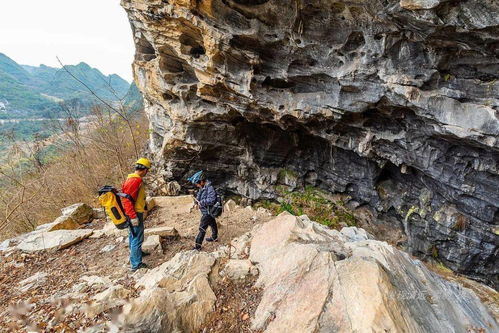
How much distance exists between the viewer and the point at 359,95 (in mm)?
8055

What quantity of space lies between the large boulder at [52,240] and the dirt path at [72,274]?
12 cm

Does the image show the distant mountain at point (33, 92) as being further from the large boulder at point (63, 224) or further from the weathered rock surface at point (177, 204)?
the large boulder at point (63, 224)

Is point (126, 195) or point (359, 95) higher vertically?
point (359, 95)

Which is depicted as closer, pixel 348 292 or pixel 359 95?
pixel 348 292

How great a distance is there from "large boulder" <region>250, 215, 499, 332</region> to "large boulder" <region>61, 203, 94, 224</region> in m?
5.43

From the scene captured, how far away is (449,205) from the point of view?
9008mm

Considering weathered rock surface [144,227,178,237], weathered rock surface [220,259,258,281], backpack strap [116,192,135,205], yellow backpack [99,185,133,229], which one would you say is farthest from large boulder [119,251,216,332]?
weathered rock surface [144,227,178,237]

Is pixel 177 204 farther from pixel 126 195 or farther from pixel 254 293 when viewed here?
pixel 254 293

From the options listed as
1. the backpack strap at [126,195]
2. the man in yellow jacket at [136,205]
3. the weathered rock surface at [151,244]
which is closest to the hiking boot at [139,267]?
the man in yellow jacket at [136,205]

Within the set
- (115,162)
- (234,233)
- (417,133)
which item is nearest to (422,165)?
(417,133)

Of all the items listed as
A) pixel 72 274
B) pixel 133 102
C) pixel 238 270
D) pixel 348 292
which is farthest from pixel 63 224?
pixel 133 102

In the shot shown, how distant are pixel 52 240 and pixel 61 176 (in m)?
4.91

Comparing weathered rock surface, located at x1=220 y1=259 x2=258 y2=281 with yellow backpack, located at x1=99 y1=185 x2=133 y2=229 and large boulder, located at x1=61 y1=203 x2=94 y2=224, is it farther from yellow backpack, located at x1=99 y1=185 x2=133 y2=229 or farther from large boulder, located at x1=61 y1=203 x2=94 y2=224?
large boulder, located at x1=61 y1=203 x2=94 y2=224

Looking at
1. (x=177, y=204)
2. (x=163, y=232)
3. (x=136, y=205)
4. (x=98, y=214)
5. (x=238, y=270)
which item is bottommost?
(x=98, y=214)
